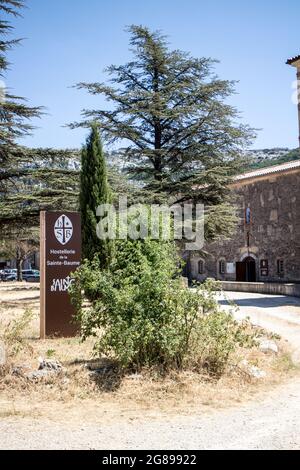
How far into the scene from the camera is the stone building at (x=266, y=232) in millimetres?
28141

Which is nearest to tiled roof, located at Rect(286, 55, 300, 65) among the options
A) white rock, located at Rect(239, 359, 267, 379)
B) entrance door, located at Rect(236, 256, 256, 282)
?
entrance door, located at Rect(236, 256, 256, 282)

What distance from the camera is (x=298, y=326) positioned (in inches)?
476

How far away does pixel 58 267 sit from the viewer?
32.1ft

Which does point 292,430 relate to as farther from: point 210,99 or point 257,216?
point 257,216

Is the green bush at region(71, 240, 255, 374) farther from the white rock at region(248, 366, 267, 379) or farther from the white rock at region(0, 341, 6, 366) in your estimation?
the white rock at region(0, 341, 6, 366)

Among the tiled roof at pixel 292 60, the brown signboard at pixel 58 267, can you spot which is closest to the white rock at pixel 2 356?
the brown signboard at pixel 58 267

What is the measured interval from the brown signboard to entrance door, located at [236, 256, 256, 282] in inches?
879

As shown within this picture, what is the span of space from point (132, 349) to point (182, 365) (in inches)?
36.1

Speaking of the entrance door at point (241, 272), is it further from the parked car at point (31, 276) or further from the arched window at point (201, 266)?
the parked car at point (31, 276)

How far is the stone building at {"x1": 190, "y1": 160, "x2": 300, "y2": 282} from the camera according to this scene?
28.1m

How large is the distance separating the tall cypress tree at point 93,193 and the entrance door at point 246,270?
17.8 meters

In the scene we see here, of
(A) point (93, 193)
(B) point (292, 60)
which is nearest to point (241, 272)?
(B) point (292, 60)

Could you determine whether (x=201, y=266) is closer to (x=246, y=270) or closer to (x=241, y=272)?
(x=241, y=272)

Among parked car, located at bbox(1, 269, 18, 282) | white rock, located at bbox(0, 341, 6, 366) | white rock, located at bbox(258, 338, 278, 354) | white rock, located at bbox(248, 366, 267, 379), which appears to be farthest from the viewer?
parked car, located at bbox(1, 269, 18, 282)
